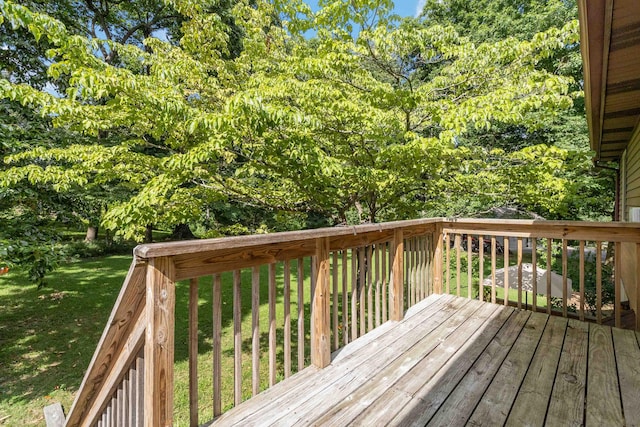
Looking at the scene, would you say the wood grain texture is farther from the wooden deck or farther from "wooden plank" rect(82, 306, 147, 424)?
"wooden plank" rect(82, 306, 147, 424)

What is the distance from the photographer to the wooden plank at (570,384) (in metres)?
1.68

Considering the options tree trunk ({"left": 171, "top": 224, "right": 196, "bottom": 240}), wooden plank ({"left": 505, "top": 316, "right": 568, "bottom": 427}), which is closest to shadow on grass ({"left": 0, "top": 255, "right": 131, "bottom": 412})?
wooden plank ({"left": 505, "top": 316, "right": 568, "bottom": 427})

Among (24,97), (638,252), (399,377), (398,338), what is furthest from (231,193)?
(638,252)

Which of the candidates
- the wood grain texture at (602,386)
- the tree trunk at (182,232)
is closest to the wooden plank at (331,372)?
the wood grain texture at (602,386)

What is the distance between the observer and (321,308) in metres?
2.18

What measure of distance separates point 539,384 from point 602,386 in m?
0.38

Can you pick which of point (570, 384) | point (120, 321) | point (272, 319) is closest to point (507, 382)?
point (570, 384)

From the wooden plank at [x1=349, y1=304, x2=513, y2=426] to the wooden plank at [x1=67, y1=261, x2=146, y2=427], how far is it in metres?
1.23

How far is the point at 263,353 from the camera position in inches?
181

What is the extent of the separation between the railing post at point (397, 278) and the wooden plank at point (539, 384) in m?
1.07

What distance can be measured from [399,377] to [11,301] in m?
8.54

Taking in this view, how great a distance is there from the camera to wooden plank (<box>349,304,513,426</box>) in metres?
1.72

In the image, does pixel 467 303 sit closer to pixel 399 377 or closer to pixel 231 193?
pixel 399 377

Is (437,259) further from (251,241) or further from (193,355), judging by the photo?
(193,355)
